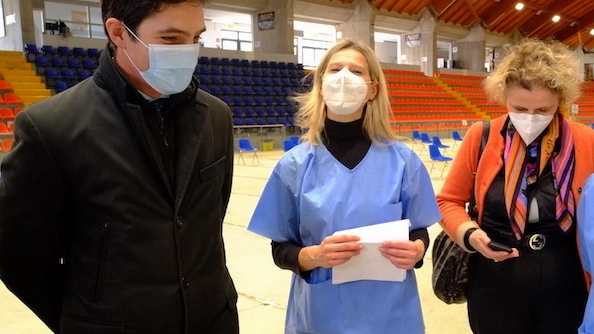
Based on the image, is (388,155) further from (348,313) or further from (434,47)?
(434,47)

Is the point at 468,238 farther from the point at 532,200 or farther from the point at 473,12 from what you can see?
the point at 473,12

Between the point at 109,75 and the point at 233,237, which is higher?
the point at 109,75

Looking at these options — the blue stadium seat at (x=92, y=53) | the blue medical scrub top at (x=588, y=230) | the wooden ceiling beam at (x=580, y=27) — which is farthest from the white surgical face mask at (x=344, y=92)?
the wooden ceiling beam at (x=580, y=27)

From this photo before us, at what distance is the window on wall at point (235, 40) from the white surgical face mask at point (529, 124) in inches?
884

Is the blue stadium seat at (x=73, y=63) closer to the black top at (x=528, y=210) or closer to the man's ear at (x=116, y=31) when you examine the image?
the man's ear at (x=116, y=31)

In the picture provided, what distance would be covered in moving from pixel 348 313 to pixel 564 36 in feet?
104

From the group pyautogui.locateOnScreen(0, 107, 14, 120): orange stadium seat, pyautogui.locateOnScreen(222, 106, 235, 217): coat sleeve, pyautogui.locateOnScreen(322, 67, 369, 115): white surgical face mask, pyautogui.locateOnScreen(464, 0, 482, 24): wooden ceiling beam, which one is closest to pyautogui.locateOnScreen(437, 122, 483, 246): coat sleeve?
pyautogui.locateOnScreen(322, 67, 369, 115): white surgical face mask

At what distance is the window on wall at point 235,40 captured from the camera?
78.2ft

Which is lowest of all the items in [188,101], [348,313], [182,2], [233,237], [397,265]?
[233,237]

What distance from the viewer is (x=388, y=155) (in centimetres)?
157

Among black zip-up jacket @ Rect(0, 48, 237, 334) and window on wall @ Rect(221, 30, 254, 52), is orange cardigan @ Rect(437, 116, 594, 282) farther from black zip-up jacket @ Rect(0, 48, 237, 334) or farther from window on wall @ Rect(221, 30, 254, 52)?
window on wall @ Rect(221, 30, 254, 52)

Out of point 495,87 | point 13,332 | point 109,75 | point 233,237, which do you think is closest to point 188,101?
point 109,75

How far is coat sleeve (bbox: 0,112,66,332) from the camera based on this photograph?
1119 mm

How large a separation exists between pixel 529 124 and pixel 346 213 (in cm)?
69
